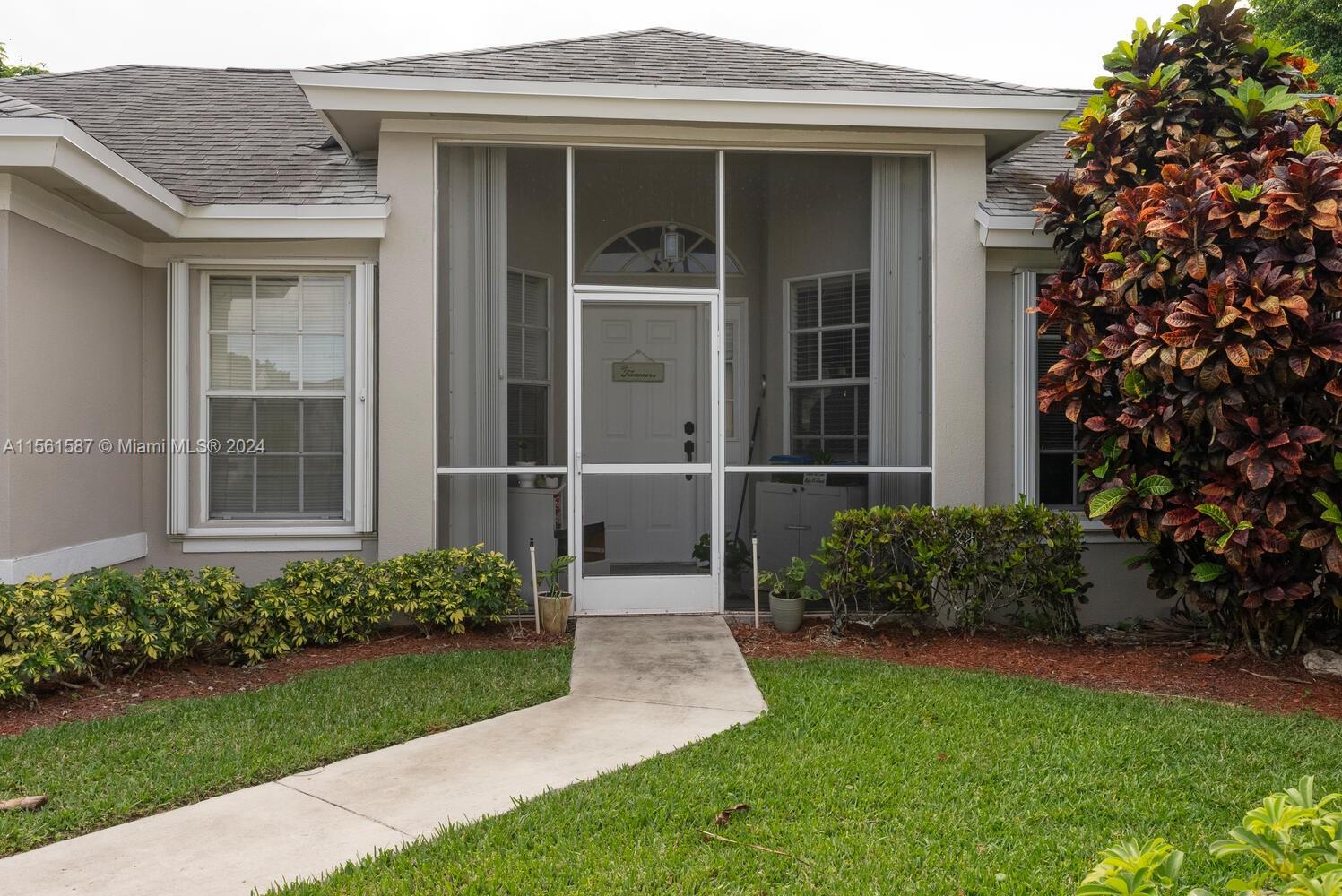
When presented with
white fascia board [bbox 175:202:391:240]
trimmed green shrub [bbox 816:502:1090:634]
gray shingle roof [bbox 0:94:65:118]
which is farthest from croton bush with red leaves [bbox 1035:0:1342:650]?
gray shingle roof [bbox 0:94:65:118]

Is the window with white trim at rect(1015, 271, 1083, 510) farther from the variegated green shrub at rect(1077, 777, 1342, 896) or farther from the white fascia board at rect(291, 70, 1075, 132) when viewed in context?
the variegated green shrub at rect(1077, 777, 1342, 896)

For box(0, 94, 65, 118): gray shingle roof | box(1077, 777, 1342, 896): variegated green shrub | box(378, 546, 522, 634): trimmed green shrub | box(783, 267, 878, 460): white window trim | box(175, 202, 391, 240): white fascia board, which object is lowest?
box(378, 546, 522, 634): trimmed green shrub

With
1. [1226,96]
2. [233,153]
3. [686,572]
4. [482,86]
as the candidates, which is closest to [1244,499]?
[1226,96]

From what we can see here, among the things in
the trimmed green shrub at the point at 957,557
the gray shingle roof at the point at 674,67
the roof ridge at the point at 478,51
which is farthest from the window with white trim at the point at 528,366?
the trimmed green shrub at the point at 957,557

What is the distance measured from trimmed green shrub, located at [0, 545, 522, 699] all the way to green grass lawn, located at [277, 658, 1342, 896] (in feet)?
8.14

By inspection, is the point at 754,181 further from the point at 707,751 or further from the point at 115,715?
the point at 115,715

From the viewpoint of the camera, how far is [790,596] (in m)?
6.65

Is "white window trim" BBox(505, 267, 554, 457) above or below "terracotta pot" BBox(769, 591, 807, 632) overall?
above

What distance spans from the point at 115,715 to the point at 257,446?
8.29 ft

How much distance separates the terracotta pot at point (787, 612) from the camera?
652cm

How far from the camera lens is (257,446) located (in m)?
6.85

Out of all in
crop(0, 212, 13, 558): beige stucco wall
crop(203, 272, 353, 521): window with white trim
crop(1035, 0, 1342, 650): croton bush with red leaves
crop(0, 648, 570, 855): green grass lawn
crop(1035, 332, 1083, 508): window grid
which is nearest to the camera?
crop(0, 648, 570, 855): green grass lawn

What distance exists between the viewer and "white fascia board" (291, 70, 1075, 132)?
6.29 metres

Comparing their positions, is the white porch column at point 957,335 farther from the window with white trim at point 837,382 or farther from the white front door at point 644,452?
the white front door at point 644,452
